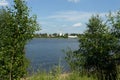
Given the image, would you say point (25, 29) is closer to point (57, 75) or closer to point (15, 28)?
point (15, 28)

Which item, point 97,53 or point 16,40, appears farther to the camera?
point 97,53

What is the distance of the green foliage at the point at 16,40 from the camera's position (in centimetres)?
1478

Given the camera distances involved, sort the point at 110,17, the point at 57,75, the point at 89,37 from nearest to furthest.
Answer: the point at 57,75
the point at 110,17
the point at 89,37

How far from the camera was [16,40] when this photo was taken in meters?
15.0

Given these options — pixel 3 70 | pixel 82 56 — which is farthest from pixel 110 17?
pixel 3 70

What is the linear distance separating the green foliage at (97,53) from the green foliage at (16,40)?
25.0ft

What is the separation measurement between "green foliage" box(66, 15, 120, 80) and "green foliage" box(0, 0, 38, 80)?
7.62 meters

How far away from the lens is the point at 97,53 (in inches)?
902

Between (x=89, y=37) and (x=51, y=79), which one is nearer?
(x=51, y=79)

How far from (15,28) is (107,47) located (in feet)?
29.2

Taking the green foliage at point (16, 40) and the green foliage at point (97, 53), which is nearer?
the green foliage at point (16, 40)

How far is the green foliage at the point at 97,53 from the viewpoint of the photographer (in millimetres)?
22344

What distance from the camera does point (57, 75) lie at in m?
14.6

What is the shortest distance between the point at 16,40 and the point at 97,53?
29.9ft
